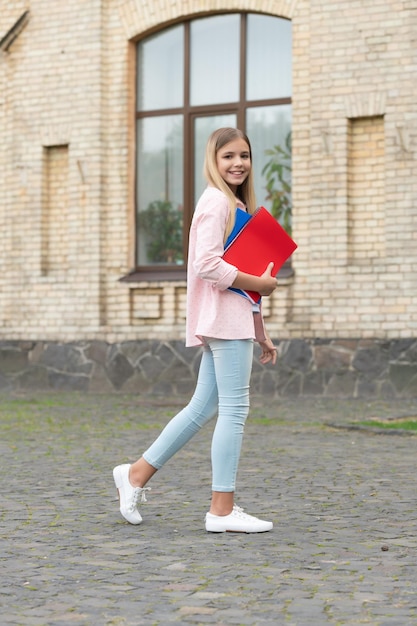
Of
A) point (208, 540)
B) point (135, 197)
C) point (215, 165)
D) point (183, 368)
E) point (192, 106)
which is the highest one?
point (192, 106)

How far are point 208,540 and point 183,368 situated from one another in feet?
37.2

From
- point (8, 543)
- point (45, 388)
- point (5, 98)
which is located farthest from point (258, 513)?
point (5, 98)

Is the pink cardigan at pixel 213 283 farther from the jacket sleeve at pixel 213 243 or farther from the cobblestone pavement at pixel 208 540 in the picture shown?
the cobblestone pavement at pixel 208 540

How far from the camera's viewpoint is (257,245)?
21.0ft

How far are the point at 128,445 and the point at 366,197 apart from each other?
22.4 ft

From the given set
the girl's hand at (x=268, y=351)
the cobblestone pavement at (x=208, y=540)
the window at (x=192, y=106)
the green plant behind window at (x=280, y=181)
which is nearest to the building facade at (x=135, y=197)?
the window at (x=192, y=106)

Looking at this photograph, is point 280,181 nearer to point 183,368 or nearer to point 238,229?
point 183,368

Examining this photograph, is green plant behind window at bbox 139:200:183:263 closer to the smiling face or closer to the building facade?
the building facade

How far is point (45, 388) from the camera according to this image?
1845 cm

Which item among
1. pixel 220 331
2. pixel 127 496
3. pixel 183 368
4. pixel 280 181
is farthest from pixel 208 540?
pixel 280 181

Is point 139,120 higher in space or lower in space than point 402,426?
higher

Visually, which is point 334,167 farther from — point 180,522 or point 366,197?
point 180,522

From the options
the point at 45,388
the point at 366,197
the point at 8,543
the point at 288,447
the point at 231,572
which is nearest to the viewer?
the point at 231,572

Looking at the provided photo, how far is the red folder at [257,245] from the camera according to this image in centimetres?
635
